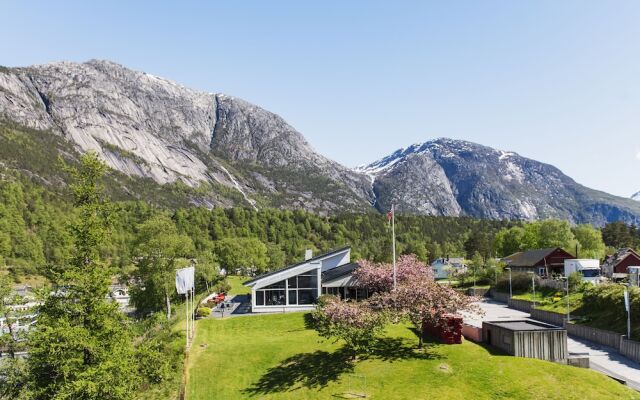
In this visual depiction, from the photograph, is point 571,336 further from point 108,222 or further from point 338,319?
point 108,222

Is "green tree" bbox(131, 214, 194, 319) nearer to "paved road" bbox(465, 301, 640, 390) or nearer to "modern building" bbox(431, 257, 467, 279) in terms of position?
"paved road" bbox(465, 301, 640, 390)

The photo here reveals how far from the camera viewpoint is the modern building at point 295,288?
56.3 metres

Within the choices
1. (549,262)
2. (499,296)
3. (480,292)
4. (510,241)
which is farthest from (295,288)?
(510,241)

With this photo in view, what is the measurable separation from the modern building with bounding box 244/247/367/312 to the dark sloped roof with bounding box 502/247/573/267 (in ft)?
163

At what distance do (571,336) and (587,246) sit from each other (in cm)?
8272

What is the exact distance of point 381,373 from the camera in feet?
104

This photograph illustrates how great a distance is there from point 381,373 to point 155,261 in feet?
129

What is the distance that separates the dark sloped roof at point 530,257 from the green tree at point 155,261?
225 feet

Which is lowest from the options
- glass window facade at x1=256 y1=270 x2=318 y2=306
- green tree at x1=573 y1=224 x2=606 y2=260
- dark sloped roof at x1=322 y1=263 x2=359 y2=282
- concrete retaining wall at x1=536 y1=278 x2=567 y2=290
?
concrete retaining wall at x1=536 y1=278 x2=567 y2=290

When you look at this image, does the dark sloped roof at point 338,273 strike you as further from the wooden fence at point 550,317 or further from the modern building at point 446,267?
the modern building at point 446,267

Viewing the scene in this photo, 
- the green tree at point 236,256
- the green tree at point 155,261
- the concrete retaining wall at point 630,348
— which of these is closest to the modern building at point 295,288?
the green tree at point 155,261

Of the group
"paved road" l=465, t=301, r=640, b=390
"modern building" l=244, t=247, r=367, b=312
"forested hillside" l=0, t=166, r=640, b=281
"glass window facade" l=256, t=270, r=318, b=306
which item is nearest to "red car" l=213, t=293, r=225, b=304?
"modern building" l=244, t=247, r=367, b=312

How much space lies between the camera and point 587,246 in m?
118

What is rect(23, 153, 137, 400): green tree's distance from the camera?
19.9 metres
